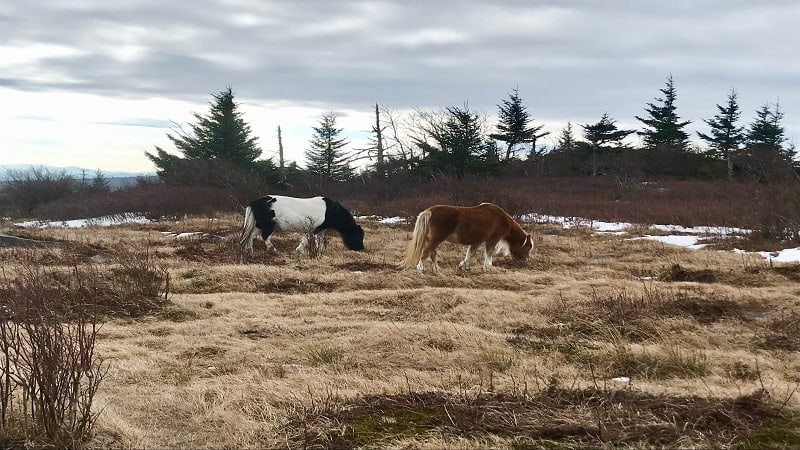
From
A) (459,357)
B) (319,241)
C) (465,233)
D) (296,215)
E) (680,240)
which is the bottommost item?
(459,357)

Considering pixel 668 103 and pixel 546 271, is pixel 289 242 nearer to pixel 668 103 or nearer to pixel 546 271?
pixel 546 271

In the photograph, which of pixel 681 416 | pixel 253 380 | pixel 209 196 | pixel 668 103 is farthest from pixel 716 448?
pixel 668 103

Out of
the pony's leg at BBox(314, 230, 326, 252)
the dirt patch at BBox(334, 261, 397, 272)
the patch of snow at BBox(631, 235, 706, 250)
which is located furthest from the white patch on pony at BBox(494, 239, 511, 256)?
the patch of snow at BBox(631, 235, 706, 250)

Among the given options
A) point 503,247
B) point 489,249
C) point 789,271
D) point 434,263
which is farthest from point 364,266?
point 789,271

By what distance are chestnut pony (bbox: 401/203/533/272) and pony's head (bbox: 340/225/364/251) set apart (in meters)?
3.07

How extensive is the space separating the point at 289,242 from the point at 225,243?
152cm

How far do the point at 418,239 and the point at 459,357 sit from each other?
488cm

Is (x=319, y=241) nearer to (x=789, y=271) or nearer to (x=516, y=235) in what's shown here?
(x=516, y=235)

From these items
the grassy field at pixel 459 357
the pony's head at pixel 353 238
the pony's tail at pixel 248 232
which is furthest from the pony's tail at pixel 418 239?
the pony's tail at pixel 248 232

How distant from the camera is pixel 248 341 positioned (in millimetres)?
6133

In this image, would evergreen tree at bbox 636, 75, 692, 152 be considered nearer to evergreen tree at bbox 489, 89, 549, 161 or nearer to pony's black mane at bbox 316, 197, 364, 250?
evergreen tree at bbox 489, 89, 549, 161

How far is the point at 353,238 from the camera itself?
44.6 ft

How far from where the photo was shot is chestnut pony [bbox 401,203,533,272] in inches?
396

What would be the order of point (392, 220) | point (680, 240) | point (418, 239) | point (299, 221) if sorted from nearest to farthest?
point (418, 239), point (299, 221), point (680, 240), point (392, 220)
